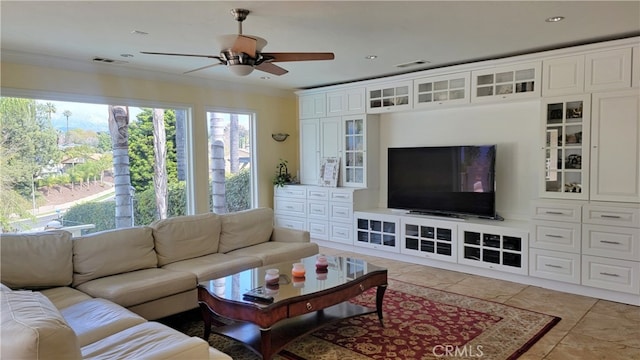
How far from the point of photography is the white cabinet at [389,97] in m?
5.66

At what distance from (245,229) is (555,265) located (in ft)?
10.5

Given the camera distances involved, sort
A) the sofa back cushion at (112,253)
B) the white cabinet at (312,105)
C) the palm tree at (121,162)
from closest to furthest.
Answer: the sofa back cushion at (112,253) < the palm tree at (121,162) < the white cabinet at (312,105)

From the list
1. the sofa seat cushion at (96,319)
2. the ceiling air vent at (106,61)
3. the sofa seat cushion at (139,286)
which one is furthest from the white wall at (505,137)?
the sofa seat cushion at (96,319)

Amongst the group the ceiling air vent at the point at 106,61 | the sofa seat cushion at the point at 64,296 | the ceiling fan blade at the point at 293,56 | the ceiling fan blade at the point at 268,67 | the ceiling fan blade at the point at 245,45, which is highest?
the ceiling air vent at the point at 106,61

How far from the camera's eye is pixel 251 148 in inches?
274

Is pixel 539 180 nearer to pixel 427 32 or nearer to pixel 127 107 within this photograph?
pixel 427 32

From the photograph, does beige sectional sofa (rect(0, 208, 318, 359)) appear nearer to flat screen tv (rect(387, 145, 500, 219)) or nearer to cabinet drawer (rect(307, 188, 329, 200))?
cabinet drawer (rect(307, 188, 329, 200))

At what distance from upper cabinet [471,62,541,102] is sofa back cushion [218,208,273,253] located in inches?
111

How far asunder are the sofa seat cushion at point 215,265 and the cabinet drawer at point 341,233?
2415 mm

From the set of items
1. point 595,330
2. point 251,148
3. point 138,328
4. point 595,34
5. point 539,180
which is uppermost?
point 595,34

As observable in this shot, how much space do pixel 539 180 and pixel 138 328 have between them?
13.3 ft

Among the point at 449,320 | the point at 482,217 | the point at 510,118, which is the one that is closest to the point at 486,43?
the point at 510,118

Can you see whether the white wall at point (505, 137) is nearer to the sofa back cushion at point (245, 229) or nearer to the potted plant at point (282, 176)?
the potted plant at point (282, 176)

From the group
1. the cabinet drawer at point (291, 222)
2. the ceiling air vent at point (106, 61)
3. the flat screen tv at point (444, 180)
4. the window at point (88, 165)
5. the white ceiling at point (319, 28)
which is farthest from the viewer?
the cabinet drawer at point (291, 222)
